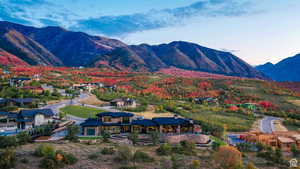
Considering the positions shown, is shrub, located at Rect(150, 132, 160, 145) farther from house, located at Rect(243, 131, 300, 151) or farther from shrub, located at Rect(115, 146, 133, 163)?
house, located at Rect(243, 131, 300, 151)

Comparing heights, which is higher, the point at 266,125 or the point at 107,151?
the point at 107,151

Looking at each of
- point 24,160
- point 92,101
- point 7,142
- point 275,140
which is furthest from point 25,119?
point 275,140

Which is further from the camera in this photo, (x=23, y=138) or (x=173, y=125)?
(x=173, y=125)

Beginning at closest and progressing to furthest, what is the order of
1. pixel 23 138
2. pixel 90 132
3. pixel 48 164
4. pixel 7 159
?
pixel 7 159
pixel 48 164
pixel 23 138
pixel 90 132

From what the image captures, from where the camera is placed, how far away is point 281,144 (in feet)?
122

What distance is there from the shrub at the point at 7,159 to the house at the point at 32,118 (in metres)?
15.5

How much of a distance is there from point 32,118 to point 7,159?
59.1ft

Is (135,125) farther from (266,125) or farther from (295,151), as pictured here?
(266,125)

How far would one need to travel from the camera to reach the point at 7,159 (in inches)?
872

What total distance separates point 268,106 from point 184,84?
121 ft

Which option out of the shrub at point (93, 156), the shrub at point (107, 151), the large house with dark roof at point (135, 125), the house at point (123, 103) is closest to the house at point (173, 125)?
the large house with dark roof at point (135, 125)

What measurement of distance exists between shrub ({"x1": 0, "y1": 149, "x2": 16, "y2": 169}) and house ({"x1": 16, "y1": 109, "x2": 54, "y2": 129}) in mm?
15487

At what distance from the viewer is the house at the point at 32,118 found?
1490 inches

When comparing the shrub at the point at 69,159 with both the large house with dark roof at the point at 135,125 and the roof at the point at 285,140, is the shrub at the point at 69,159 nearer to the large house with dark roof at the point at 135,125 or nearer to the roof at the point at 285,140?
the large house with dark roof at the point at 135,125
